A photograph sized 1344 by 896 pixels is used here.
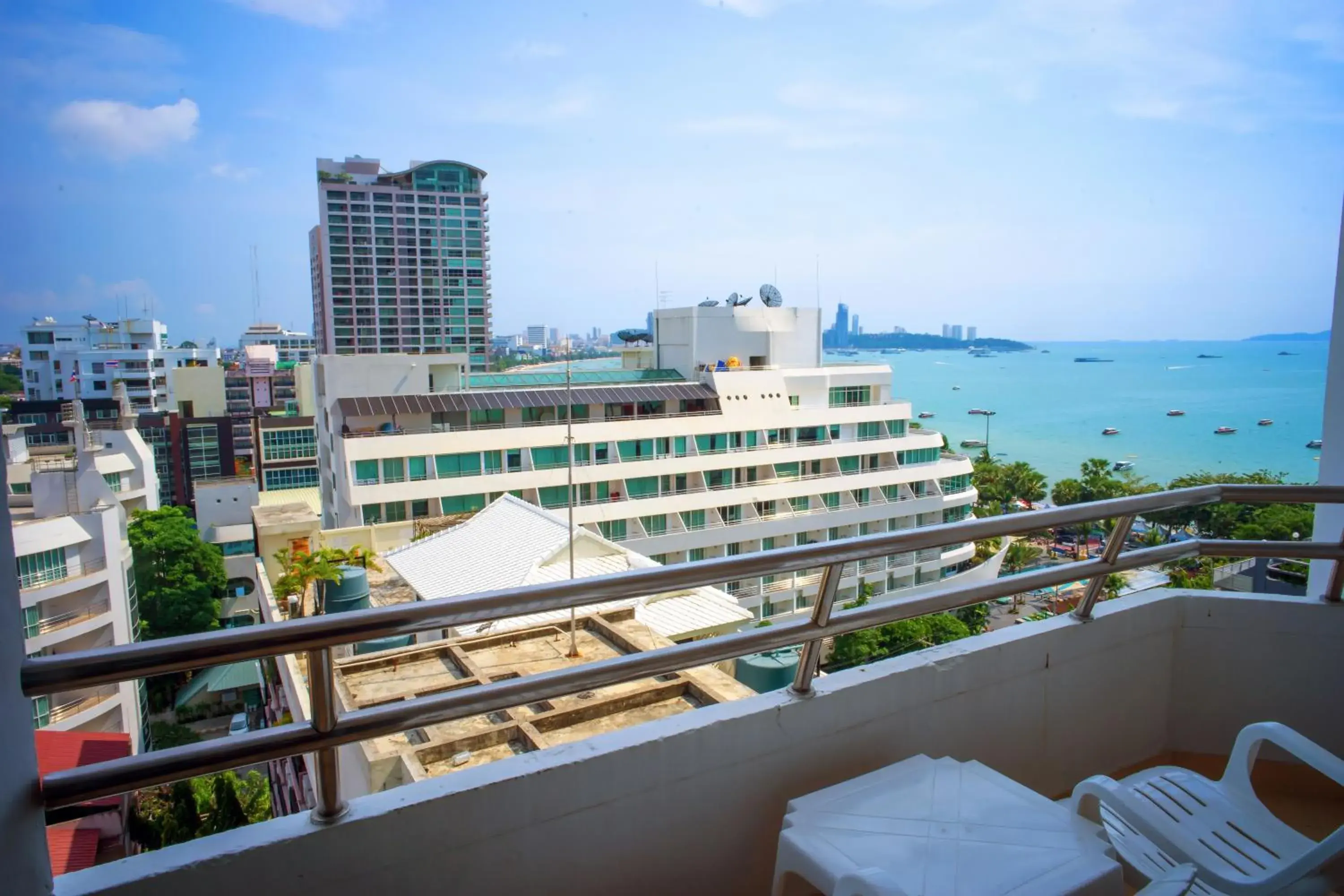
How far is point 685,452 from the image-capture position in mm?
30047

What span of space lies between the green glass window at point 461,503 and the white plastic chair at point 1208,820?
26.2 meters

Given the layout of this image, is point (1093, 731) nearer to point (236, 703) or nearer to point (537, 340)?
point (236, 703)

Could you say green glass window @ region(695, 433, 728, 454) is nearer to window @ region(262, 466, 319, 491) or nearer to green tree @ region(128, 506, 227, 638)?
green tree @ region(128, 506, 227, 638)

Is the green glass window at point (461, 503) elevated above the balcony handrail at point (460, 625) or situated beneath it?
situated beneath

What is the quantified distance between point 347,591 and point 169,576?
2497cm

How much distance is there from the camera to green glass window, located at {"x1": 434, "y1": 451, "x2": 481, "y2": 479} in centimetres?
2688

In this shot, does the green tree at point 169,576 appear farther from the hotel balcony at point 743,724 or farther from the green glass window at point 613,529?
the hotel balcony at point 743,724

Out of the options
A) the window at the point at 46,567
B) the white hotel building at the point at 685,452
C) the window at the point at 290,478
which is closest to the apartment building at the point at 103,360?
the window at the point at 46,567

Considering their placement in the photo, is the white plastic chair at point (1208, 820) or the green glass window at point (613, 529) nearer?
the white plastic chair at point (1208, 820)

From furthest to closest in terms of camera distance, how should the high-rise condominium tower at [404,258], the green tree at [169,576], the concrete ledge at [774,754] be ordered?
the high-rise condominium tower at [404,258]
the green tree at [169,576]
the concrete ledge at [774,754]

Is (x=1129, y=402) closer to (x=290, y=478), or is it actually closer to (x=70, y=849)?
(x=290, y=478)

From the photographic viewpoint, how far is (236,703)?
986 inches

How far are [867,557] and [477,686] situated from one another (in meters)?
0.91

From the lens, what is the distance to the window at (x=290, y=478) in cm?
5331
